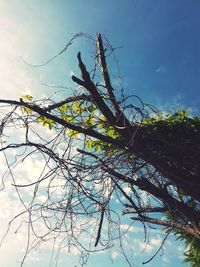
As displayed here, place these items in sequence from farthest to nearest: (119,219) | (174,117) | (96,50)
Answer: (174,117) < (119,219) < (96,50)

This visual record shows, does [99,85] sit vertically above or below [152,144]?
above

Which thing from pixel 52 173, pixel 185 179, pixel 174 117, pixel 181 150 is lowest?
pixel 185 179

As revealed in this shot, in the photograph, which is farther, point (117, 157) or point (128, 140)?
point (117, 157)

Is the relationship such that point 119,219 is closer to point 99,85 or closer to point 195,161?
point 195,161

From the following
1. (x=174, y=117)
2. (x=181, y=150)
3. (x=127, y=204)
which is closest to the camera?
(x=181, y=150)

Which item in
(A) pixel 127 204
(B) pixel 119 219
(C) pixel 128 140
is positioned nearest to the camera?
(C) pixel 128 140

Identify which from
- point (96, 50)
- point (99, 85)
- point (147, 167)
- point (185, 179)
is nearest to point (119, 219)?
point (147, 167)

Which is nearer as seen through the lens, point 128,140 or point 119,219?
point 128,140

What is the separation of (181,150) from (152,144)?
29cm

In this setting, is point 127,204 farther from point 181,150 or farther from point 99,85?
point 99,85

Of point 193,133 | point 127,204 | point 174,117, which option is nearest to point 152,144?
point 193,133

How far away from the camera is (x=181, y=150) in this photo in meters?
3.07

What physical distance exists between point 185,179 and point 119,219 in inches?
42.0

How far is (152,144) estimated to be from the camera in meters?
3.13
